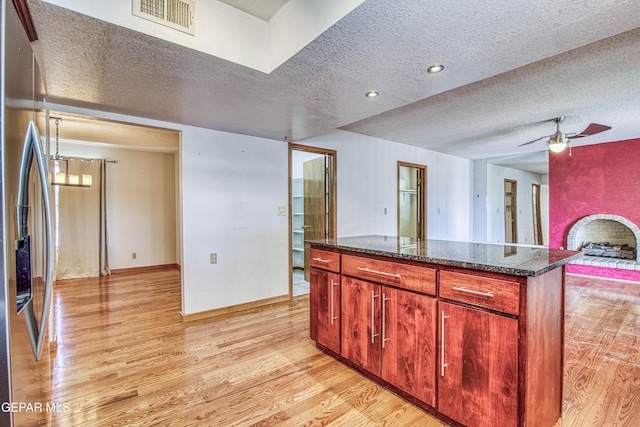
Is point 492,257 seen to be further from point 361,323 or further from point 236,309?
point 236,309

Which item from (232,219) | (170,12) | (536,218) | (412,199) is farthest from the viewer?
(536,218)

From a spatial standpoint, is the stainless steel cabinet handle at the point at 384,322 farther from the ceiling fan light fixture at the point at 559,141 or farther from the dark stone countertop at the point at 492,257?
the ceiling fan light fixture at the point at 559,141

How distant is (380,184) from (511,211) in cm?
540

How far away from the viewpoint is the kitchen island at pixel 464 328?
136 centimetres

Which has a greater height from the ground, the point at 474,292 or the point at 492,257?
the point at 492,257

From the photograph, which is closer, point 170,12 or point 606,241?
point 170,12

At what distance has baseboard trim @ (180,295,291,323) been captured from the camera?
328 cm

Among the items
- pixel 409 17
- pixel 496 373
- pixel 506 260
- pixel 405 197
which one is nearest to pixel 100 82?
pixel 409 17

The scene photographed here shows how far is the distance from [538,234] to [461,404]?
375 inches

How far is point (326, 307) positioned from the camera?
2396 mm

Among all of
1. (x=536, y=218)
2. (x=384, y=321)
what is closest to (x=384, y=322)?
(x=384, y=321)

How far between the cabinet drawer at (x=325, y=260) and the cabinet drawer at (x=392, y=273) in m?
0.08

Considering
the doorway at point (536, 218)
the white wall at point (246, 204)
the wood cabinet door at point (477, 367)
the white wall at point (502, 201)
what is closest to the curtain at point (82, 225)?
the white wall at point (246, 204)

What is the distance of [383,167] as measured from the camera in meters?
4.87
